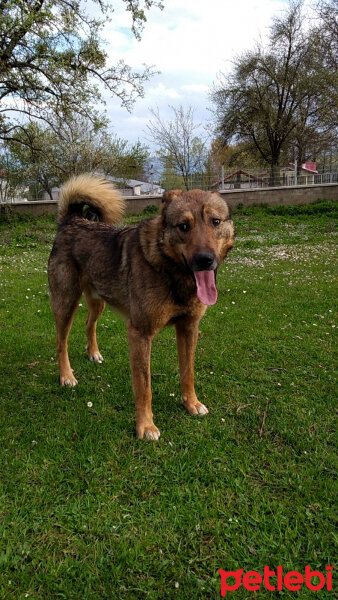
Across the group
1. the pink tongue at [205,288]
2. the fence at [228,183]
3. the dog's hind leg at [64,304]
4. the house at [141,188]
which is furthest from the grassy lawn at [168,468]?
the house at [141,188]

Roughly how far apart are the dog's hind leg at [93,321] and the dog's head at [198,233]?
5.95 ft

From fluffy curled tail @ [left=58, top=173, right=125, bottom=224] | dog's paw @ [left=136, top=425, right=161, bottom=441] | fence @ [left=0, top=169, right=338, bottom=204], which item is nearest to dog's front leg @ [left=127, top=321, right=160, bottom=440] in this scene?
dog's paw @ [left=136, top=425, right=161, bottom=441]

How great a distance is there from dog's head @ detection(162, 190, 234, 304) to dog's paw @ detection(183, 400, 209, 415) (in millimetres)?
1172

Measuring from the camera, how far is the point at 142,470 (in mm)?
2613

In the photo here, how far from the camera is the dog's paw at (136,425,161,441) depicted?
2965 millimetres

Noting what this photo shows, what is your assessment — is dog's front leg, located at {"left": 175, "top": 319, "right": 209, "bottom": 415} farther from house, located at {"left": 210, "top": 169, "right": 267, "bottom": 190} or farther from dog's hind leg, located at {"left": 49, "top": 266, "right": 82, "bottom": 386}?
house, located at {"left": 210, "top": 169, "right": 267, "bottom": 190}

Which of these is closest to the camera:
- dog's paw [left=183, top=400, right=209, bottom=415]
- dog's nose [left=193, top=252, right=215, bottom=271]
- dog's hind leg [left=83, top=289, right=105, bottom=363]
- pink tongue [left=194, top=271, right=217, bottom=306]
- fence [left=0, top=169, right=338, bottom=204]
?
dog's nose [left=193, top=252, right=215, bottom=271]

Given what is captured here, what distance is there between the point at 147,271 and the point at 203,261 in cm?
63

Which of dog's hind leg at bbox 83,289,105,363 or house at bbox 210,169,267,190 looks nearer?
dog's hind leg at bbox 83,289,105,363

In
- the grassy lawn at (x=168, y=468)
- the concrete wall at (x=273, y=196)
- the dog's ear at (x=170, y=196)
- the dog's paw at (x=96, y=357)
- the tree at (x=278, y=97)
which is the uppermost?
the tree at (x=278, y=97)

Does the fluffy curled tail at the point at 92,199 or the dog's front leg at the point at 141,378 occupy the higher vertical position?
the fluffy curled tail at the point at 92,199

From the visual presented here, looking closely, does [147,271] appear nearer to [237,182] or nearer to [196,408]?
[196,408]

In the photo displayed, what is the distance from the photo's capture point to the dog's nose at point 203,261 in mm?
2516

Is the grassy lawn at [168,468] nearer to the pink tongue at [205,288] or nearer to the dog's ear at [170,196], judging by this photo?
the pink tongue at [205,288]
